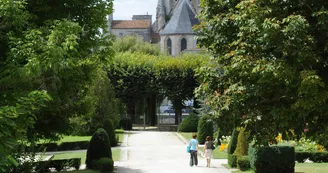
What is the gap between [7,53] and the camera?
41.3 feet

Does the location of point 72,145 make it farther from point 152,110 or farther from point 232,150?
point 152,110

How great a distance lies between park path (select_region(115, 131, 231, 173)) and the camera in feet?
72.4

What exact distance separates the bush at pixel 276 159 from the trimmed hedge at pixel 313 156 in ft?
16.9

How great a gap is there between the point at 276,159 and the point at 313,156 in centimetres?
560

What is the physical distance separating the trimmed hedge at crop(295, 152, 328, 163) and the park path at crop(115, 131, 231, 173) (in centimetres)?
323

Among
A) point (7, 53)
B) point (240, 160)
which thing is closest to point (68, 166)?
point (240, 160)

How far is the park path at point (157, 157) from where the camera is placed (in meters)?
22.1

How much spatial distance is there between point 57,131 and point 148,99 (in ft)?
126

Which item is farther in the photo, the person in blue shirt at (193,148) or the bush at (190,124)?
the bush at (190,124)

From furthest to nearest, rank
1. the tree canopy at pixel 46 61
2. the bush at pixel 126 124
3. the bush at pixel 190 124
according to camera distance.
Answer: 1. the bush at pixel 126 124
2. the bush at pixel 190 124
3. the tree canopy at pixel 46 61

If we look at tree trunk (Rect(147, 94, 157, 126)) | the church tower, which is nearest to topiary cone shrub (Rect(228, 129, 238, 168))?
tree trunk (Rect(147, 94, 157, 126))

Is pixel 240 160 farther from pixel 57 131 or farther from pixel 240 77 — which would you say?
pixel 240 77

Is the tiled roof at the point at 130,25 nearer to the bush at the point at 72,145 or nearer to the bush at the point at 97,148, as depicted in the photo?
the bush at the point at 72,145

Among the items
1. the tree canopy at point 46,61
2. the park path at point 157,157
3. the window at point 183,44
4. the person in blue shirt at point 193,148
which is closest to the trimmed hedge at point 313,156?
the park path at point 157,157
